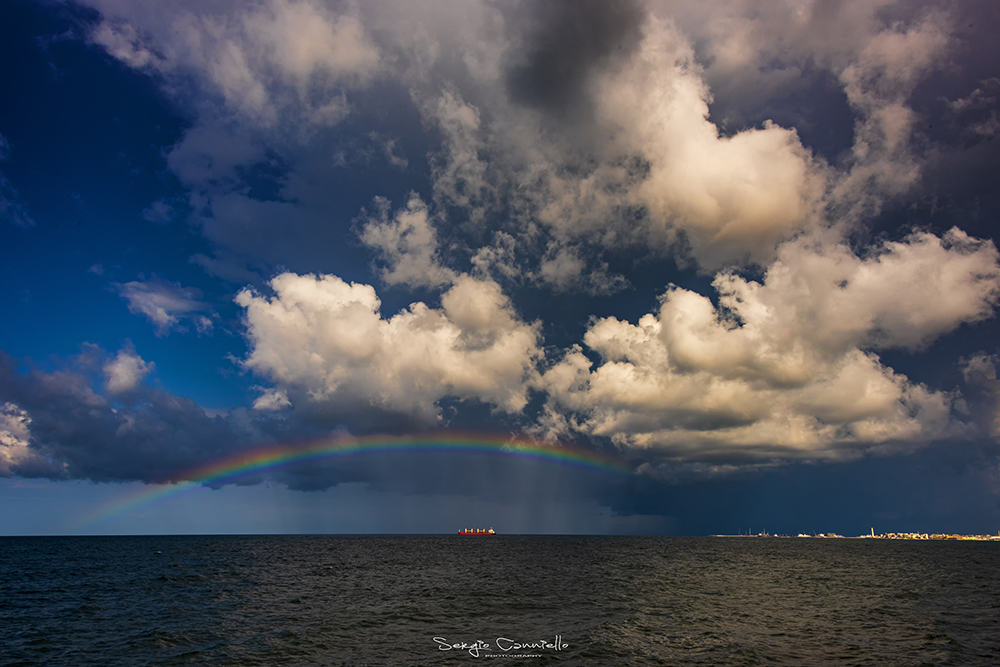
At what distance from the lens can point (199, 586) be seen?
71.0 m

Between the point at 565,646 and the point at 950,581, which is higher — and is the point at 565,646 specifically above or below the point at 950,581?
above

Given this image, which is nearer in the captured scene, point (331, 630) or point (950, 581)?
point (331, 630)

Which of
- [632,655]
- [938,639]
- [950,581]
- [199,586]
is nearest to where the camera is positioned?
[632,655]

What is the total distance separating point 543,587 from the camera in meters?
68.9

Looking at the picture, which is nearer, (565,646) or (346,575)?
(565,646)

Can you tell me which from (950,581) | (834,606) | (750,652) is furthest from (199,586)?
(950,581)

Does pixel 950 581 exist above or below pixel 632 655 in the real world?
below

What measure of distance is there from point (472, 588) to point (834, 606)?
41028 mm

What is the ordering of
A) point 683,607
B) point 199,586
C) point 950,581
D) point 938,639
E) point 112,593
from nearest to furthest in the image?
point 938,639, point 683,607, point 112,593, point 199,586, point 950,581

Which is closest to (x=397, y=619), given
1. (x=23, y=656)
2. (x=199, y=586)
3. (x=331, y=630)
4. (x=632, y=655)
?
(x=331, y=630)

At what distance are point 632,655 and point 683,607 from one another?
22.6m

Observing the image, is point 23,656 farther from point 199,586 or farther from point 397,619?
point 199,586

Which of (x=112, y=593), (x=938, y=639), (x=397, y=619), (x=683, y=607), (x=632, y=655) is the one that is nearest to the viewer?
(x=632, y=655)

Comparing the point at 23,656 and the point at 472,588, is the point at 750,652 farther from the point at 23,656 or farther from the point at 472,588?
the point at 23,656
